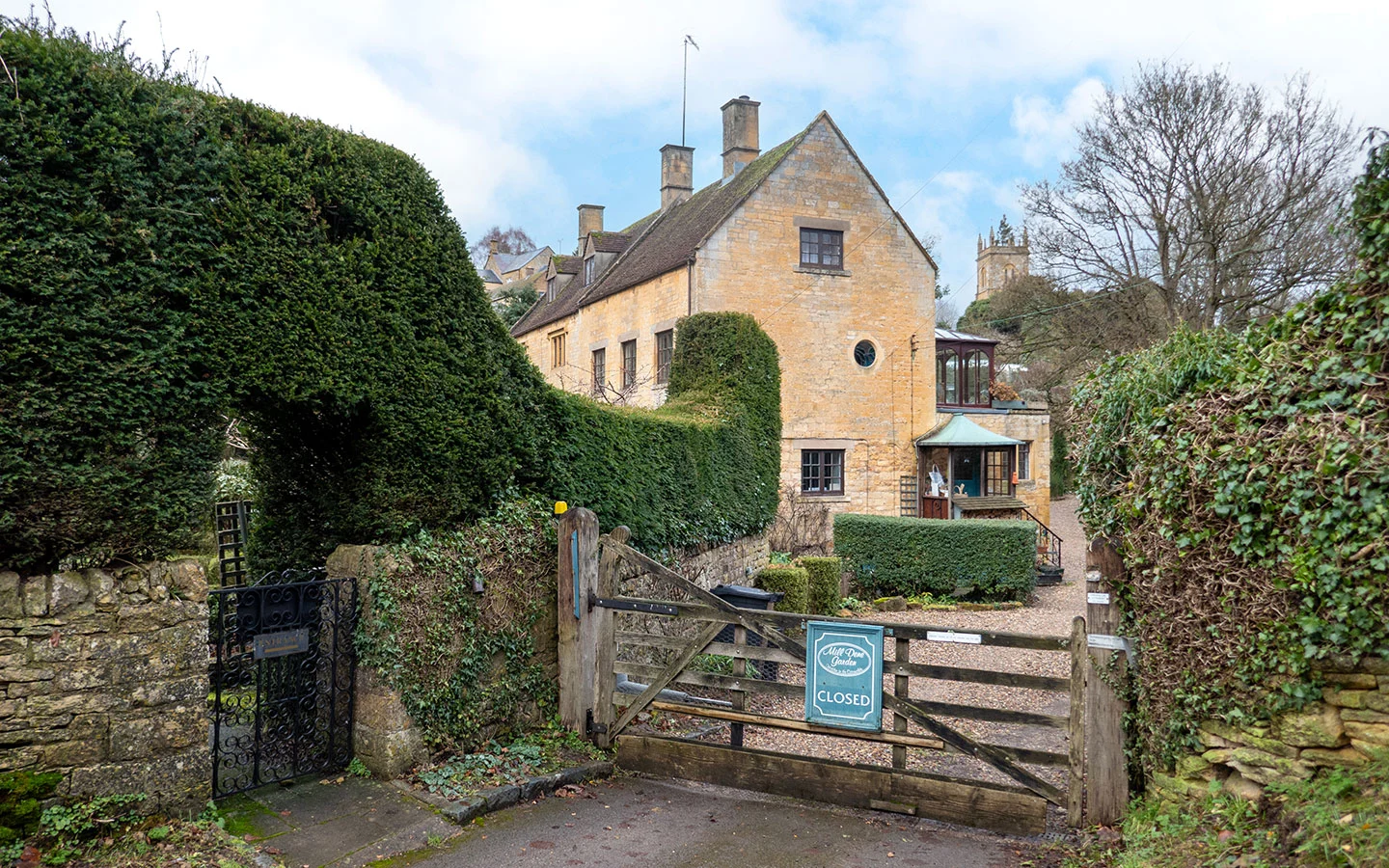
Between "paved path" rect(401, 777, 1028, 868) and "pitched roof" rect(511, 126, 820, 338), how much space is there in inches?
693

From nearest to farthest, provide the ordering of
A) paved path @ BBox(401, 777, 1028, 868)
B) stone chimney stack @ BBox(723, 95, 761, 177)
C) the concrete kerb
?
paved path @ BBox(401, 777, 1028, 868), the concrete kerb, stone chimney stack @ BBox(723, 95, 761, 177)

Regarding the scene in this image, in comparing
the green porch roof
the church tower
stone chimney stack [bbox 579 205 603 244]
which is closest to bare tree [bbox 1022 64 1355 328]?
the green porch roof

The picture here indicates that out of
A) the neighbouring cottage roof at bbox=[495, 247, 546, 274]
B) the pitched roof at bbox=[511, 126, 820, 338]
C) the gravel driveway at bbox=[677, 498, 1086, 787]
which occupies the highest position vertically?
the neighbouring cottage roof at bbox=[495, 247, 546, 274]

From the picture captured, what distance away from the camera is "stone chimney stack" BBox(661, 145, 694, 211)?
31109 mm

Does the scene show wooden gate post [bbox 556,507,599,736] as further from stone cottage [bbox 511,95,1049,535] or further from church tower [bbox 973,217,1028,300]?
church tower [bbox 973,217,1028,300]

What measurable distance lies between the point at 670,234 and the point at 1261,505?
23.4 m

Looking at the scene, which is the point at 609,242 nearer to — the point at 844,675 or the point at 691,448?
the point at 691,448

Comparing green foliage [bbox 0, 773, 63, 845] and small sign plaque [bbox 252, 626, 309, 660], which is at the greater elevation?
small sign plaque [bbox 252, 626, 309, 660]

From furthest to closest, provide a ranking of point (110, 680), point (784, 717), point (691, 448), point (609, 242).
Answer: point (609, 242)
point (691, 448)
point (784, 717)
point (110, 680)

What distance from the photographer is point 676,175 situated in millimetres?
31250

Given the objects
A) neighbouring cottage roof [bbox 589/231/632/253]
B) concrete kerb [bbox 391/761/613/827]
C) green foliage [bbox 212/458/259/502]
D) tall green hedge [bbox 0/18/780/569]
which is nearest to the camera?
tall green hedge [bbox 0/18/780/569]

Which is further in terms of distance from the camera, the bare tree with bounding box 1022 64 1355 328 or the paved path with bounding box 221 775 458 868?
the bare tree with bounding box 1022 64 1355 328

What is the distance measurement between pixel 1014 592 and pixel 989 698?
7.84 metres

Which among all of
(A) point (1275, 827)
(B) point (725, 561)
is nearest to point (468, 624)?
(A) point (1275, 827)
